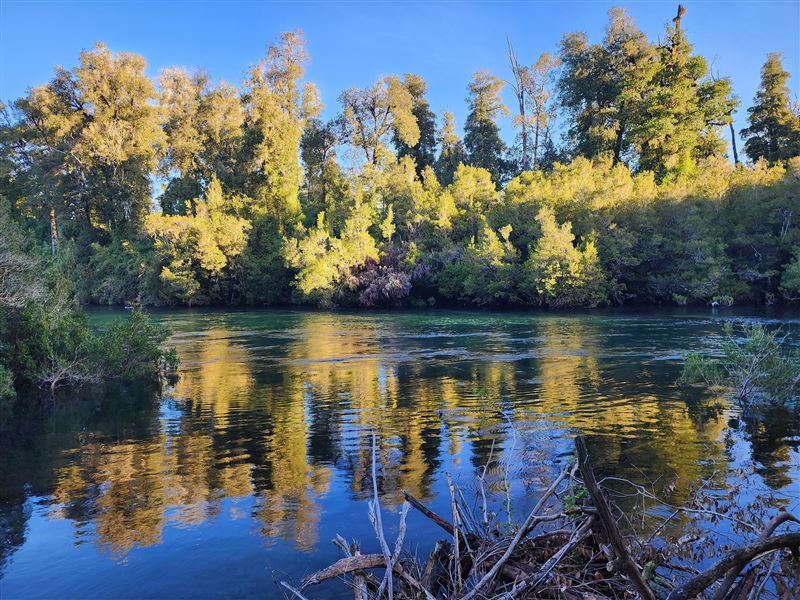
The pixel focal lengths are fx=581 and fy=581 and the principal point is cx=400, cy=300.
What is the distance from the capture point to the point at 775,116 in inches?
1998

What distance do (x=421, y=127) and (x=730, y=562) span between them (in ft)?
220

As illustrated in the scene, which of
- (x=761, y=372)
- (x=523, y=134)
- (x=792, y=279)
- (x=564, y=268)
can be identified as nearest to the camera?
(x=761, y=372)

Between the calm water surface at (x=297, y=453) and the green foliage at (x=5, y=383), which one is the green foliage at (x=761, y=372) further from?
the green foliage at (x=5, y=383)

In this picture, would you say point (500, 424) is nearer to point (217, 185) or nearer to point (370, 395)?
point (370, 395)

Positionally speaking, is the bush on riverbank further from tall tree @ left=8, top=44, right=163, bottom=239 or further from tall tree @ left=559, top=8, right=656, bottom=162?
tall tree @ left=559, top=8, right=656, bottom=162

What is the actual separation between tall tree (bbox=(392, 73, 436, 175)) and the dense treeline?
298cm

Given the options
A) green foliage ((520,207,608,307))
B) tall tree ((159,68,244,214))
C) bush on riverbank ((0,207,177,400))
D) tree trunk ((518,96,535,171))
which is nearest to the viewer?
bush on riverbank ((0,207,177,400))

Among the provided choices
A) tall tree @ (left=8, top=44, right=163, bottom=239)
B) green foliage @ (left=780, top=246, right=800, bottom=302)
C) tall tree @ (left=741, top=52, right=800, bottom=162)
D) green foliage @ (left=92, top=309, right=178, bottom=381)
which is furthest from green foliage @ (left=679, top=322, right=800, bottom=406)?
tall tree @ (left=8, top=44, right=163, bottom=239)

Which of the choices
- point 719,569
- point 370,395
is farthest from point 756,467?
point 370,395

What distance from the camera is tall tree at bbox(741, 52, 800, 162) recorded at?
163ft

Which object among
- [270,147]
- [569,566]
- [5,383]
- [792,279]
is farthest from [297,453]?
[270,147]

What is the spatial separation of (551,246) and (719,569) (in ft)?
130

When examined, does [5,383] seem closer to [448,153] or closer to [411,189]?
[411,189]

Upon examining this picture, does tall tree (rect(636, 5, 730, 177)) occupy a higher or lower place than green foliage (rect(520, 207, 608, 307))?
higher
